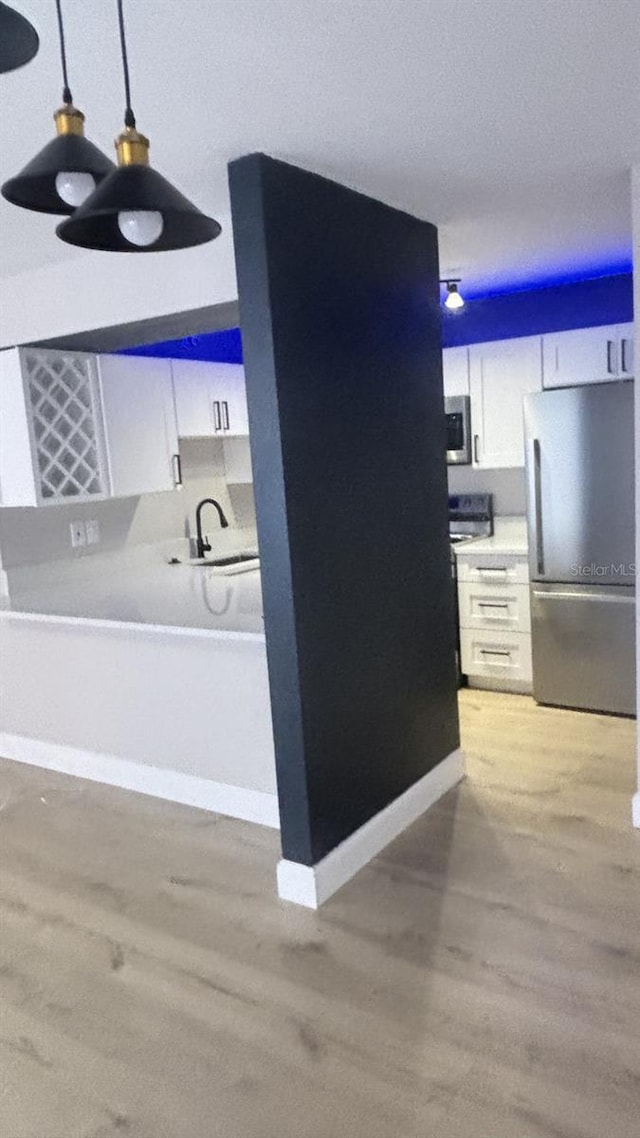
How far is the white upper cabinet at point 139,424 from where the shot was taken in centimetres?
392

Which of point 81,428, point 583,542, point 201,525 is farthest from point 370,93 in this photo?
point 201,525

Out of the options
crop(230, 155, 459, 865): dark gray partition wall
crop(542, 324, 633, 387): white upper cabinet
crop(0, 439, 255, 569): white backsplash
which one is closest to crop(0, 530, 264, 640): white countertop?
crop(0, 439, 255, 569): white backsplash

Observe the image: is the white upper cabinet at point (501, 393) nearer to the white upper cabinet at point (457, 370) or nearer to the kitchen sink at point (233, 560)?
the white upper cabinet at point (457, 370)

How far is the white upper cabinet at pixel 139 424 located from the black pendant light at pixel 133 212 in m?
2.48

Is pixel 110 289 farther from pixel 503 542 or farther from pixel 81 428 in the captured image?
pixel 503 542

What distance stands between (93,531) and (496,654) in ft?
7.86

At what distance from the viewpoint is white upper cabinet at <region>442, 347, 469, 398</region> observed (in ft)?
15.8

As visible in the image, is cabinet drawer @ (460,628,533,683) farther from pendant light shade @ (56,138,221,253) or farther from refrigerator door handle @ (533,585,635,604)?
pendant light shade @ (56,138,221,253)

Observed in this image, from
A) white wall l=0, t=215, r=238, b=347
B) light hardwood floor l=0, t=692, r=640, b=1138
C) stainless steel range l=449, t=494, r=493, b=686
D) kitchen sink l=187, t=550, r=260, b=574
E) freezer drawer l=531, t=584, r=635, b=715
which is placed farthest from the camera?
stainless steel range l=449, t=494, r=493, b=686

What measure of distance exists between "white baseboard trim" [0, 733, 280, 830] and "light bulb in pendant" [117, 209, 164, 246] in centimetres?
241

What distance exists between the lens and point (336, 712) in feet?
8.90

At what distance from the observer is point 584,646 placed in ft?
13.9

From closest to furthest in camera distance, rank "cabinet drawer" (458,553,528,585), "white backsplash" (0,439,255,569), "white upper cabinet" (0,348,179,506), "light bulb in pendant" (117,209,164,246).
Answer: "light bulb in pendant" (117,209,164,246) < "white upper cabinet" (0,348,179,506) < "white backsplash" (0,439,255,569) < "cabinet drawer" (458,553,528,585)

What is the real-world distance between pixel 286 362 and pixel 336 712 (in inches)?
45.6
